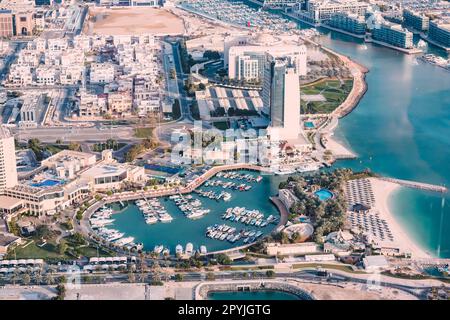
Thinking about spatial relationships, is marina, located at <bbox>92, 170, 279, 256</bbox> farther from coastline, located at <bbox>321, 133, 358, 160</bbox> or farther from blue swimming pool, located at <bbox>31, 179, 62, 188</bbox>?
coastline, located at <bbox>321, 133, 358, 160</bbox>

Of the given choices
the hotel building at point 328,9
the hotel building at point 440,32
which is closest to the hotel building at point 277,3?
the hotel building at point 328,9

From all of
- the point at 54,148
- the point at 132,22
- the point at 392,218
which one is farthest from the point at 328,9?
the point at 392,218

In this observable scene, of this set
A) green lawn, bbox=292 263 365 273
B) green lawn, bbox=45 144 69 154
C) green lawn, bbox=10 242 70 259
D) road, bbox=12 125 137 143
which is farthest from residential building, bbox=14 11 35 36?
green lawn, bbox=292 263 365 273

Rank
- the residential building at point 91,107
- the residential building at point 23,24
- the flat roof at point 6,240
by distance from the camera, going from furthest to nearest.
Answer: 1. the residential building at point 23,24
2. the residential building at point 91,107
3. the flat roof at point 6,240

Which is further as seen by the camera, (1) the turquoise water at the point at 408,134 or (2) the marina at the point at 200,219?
(1) the turquoise water at the point at 408,134

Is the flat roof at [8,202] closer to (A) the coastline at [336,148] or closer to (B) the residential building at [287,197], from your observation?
(B) the residential building at [287,197]
